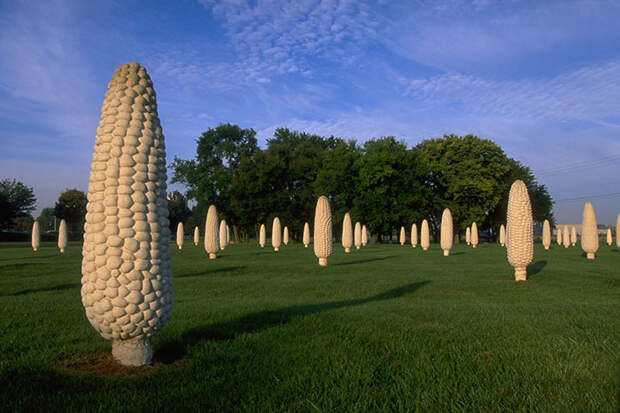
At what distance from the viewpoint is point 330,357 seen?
5.21m

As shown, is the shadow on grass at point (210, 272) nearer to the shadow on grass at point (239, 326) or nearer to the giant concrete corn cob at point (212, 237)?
the giant concrete corn cob at point (212, 237)

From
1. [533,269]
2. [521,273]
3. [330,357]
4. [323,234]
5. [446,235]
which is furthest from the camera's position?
[446,235]

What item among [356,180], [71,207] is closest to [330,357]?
[356,180]

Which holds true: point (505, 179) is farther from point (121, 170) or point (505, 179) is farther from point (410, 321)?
point (121, 170)

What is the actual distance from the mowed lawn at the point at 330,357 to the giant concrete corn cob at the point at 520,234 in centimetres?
412

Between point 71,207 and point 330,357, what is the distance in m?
88.9

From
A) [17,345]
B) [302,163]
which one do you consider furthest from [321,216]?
[302,163]

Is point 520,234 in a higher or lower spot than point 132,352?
higher

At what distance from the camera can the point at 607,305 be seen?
966 cm

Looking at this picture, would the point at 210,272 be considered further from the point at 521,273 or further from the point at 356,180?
the point at 356,180

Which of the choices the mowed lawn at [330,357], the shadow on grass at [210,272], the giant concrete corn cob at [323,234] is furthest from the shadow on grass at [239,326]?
the giant concrete corn cob at [323,234]

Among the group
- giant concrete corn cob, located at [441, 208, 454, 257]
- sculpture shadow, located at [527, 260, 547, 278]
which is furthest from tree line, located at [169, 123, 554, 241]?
sculpture shadow, located at [527, 260, 547, 278]

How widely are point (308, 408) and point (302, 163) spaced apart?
59.3 meters

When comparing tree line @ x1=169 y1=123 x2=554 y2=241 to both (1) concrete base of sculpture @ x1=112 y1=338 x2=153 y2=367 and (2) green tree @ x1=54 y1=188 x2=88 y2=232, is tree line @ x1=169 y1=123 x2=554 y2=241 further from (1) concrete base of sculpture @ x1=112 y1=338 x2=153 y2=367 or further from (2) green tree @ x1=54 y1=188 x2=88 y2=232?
(1) concrete base of sculpture @ x1=112 y1=338 x2=153 y2=367
